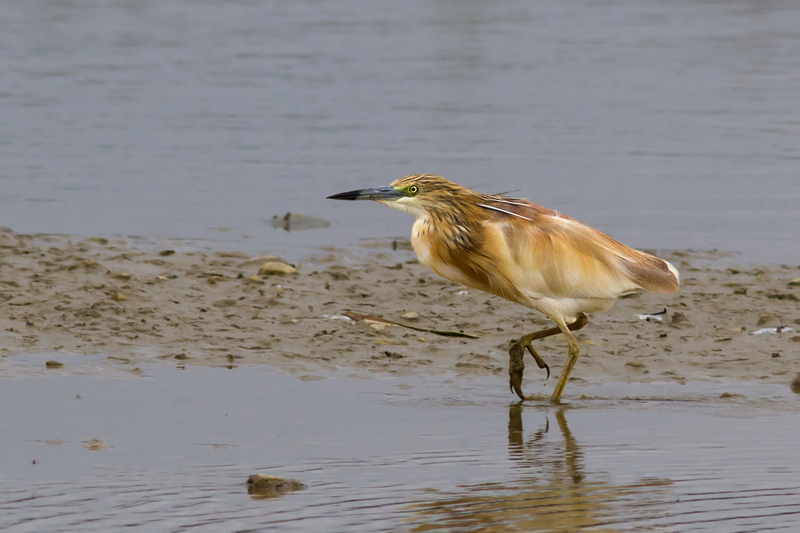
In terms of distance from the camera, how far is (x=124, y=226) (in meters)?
12.2

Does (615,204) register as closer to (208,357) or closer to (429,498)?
(208,357)

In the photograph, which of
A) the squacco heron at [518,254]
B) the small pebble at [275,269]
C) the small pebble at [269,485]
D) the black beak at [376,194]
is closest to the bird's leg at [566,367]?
the squacco heron at [518,254]

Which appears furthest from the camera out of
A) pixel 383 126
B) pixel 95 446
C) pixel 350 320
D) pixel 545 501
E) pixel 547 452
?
pixel 383 126

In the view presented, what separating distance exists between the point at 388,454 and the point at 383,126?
12411 mm

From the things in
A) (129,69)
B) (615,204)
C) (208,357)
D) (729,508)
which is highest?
(129,69)

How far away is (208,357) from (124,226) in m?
4.89

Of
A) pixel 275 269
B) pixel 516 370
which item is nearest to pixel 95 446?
pixel 516 370

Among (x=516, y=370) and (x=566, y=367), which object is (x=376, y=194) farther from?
(x=566, y=367)

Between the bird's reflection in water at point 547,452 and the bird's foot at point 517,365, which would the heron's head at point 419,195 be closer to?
the bird's foot at point 517,365

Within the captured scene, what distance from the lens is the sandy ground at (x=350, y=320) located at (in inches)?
303

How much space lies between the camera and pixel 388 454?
5.86 meters

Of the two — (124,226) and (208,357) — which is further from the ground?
(124,226)

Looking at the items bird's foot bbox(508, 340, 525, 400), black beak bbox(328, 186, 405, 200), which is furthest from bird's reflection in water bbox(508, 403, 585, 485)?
black beak bbox(328, 186, 405, 200)

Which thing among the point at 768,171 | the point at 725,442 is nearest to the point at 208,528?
the point at 725,442
